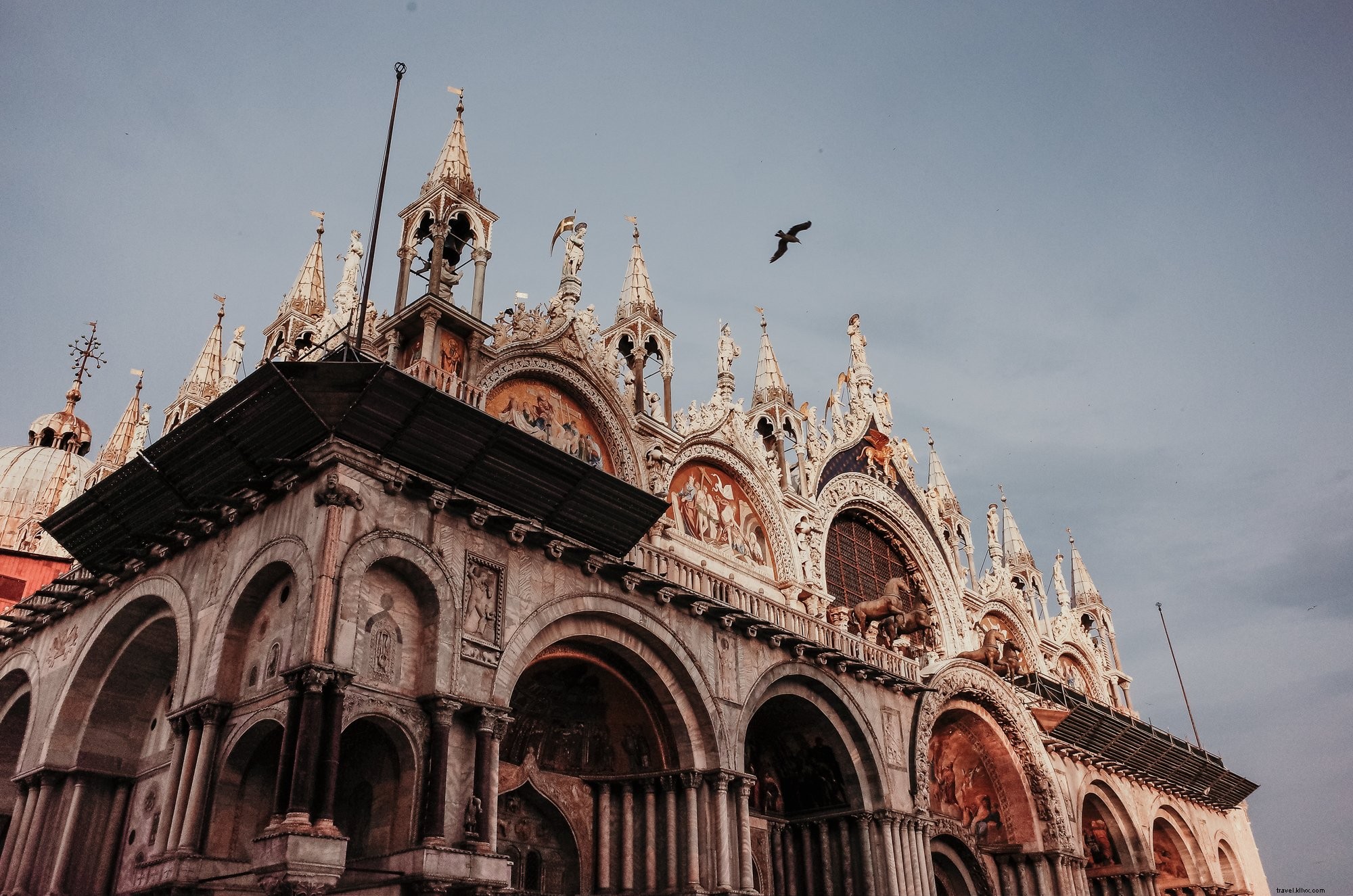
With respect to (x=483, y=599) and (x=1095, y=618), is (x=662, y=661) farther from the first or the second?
(x=1095, y=618)

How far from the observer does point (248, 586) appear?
56.1 feet

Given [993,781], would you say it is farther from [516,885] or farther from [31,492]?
[31,492]

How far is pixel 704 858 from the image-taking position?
66.0 ft

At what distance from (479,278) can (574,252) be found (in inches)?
149

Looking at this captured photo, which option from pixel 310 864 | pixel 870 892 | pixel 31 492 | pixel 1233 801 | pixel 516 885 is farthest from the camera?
pixel 1233 801

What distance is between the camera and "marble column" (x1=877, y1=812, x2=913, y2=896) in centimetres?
2395

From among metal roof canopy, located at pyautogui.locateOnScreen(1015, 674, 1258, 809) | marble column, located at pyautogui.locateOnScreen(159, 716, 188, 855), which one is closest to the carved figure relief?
marble column, located at pyautogui.locateOnScreen(159, 716, 188, 855)

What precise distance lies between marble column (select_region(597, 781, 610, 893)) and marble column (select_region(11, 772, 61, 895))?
9.95 meters

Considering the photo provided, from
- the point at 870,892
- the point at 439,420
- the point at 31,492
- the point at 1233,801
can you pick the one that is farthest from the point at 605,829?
the point at 1233,801

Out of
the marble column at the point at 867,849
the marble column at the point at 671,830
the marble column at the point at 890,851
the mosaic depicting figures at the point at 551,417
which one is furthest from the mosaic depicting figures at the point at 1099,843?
the mosaic depicting figures at the point at 551,417

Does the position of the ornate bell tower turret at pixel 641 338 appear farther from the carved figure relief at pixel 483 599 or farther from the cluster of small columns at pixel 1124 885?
the cluster of small columns at pixel 1124 885

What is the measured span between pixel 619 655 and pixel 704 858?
4.01 m

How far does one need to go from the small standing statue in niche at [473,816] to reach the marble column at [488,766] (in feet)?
0.08

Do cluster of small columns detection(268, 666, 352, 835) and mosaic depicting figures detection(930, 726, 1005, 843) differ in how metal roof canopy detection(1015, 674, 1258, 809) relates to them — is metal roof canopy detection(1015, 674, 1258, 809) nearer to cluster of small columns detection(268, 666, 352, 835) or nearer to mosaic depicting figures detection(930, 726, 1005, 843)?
mosaic depicting figures detection(930, 726, 1005, 843)
